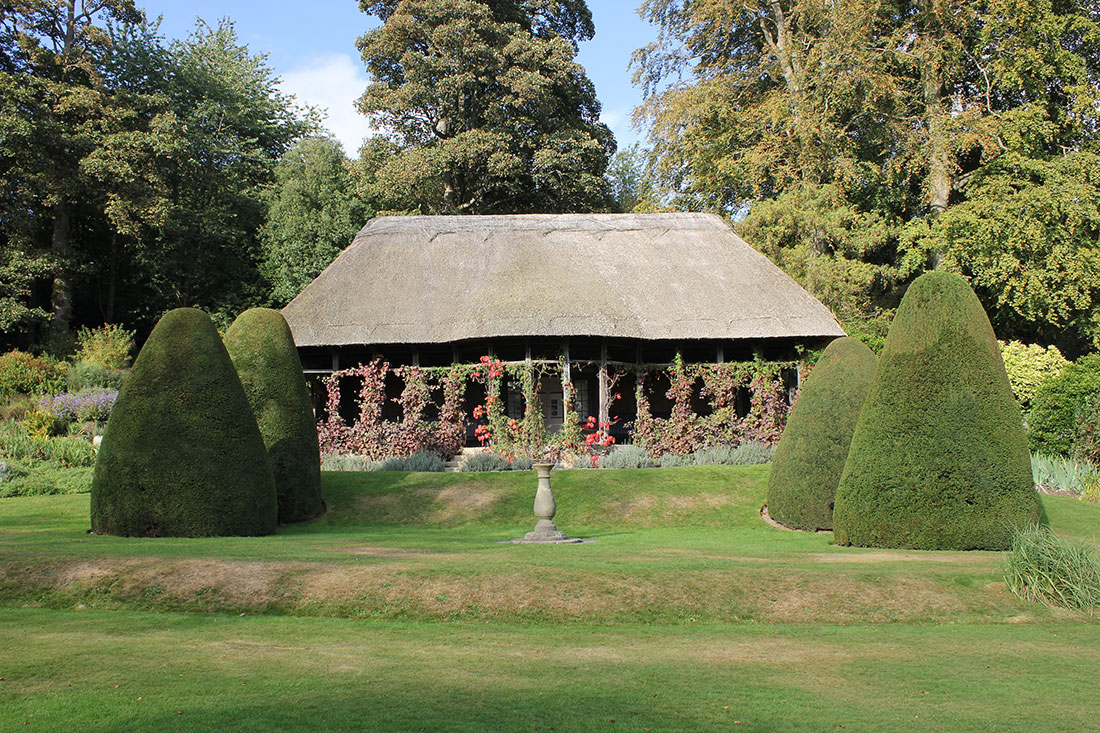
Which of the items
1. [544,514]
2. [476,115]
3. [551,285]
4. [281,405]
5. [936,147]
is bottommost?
[544,514]

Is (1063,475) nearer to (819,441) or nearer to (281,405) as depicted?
(819,441)

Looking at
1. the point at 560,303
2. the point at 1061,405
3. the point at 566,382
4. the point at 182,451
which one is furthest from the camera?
the point at 560,303

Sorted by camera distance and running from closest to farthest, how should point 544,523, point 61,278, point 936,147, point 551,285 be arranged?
point 544,523
point 551,285
point 936,147
point 61,278

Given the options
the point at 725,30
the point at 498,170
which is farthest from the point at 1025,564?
the point at 725,30

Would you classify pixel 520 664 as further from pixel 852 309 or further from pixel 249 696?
pixel 852 309

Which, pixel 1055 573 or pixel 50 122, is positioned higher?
pixel 50 122

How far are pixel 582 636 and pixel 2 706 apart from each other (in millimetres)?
4499

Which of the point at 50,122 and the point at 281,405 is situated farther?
the point at 50,122

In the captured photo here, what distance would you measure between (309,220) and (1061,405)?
89.9ft

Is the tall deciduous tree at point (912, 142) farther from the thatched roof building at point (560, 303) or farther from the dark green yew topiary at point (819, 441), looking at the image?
the dark green yew topiary at point (819, 441)

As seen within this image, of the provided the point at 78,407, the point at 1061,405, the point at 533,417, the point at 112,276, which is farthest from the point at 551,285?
the point at 112,276

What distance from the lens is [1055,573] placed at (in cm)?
965

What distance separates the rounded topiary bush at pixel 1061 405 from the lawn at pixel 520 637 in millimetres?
9554

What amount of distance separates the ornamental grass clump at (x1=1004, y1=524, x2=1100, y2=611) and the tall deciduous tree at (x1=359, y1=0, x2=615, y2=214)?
27.3 meters
